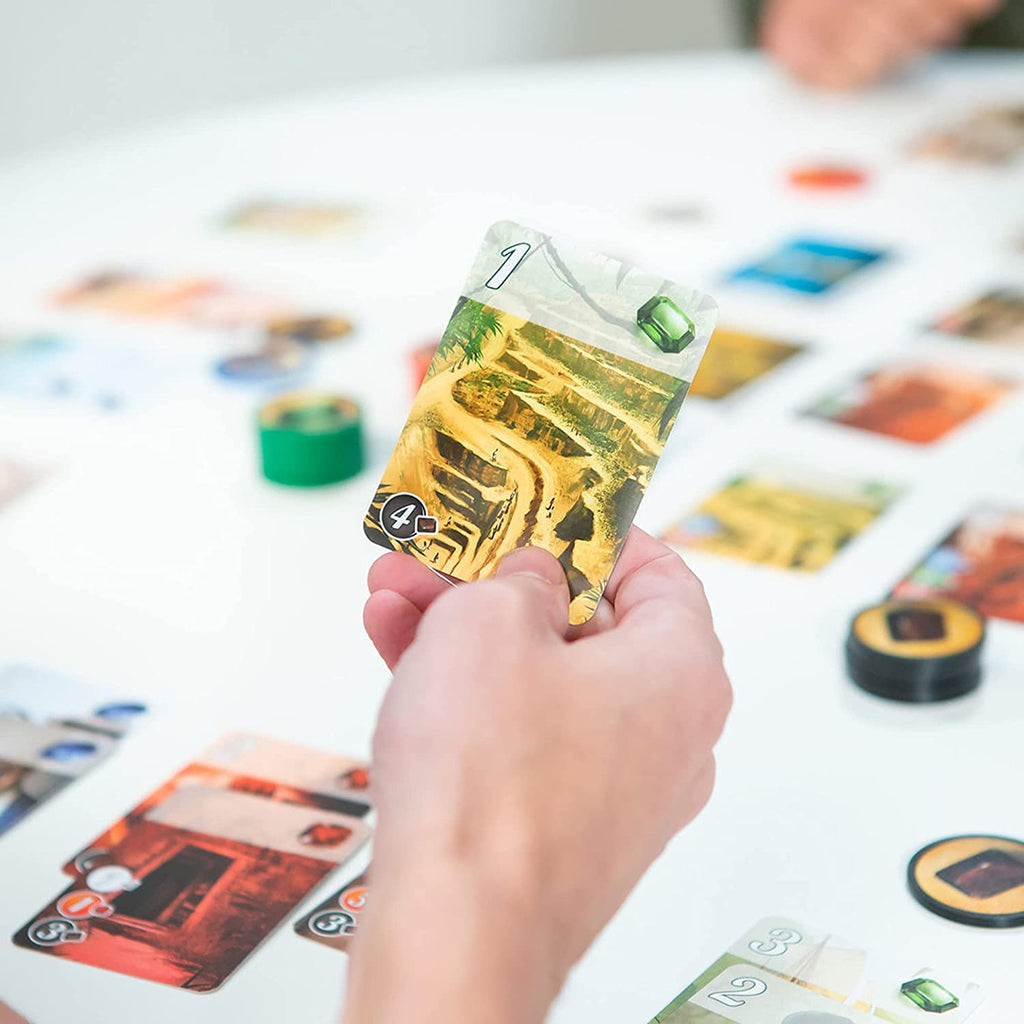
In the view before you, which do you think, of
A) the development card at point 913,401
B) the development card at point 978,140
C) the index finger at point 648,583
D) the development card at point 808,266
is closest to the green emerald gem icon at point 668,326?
the index finger at point 648,583

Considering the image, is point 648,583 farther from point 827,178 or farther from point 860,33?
point 860,33

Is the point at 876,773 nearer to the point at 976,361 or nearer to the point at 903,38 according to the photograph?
the point at 976,361

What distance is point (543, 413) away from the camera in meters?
0.80

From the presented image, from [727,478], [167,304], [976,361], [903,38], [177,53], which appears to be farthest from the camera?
[177,53]

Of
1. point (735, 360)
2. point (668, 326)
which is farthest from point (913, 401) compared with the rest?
point (668, 326)

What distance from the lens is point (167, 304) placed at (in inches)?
63.7

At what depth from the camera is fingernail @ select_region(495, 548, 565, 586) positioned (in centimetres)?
74

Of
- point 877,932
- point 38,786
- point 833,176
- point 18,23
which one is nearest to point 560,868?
point 877,932

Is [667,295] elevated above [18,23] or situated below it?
above

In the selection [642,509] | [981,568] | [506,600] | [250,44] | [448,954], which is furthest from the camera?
[250,44]

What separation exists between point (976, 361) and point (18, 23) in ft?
8.55

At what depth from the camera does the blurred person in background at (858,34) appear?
6.84 ft

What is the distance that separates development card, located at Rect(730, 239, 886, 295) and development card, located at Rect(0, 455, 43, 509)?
2.48 ft

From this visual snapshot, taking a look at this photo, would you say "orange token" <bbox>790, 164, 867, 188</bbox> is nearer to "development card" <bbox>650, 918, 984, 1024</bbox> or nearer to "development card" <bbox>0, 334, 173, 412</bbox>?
"development card" <bbox>0, 334, 173, 412</bbox>
